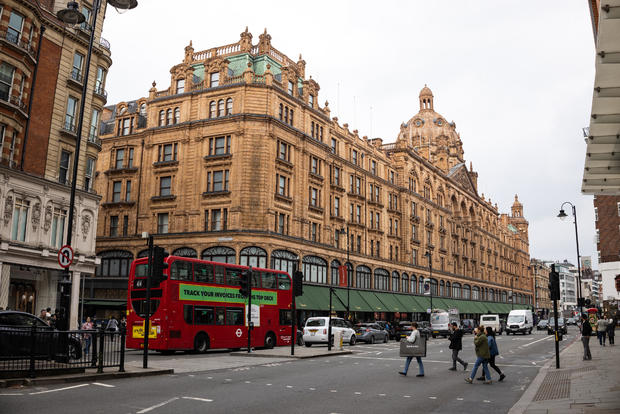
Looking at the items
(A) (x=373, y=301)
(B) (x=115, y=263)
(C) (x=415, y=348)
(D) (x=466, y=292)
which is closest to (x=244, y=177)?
(B) (x=115, y=263)

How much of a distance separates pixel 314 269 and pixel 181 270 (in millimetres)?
23747

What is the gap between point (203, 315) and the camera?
27109mm

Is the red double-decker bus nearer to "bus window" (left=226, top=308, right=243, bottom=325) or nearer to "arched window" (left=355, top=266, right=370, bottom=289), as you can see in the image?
"bus window" (left=226, top=308, right=243, bottom=325)

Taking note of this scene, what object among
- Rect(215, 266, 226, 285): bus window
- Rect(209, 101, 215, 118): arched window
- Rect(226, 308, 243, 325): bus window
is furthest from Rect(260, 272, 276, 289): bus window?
Rect(209, 101, 215, 118): arched window

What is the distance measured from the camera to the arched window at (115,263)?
48494mm

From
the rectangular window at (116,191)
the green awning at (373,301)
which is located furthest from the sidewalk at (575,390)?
the rectangular window at (116,191)

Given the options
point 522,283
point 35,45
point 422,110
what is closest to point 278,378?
point 35,45

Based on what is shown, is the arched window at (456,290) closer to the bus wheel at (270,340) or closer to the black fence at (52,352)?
the bus wheel at (270,340)

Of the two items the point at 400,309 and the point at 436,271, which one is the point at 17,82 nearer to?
the point at 400,309

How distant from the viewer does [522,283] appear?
126750 mm

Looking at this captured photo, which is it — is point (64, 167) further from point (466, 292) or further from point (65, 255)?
point (466, 292)

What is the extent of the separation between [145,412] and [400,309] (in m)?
52.0

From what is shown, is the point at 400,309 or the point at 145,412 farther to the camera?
the point at 400,309

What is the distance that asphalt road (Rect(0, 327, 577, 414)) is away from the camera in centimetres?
1124
